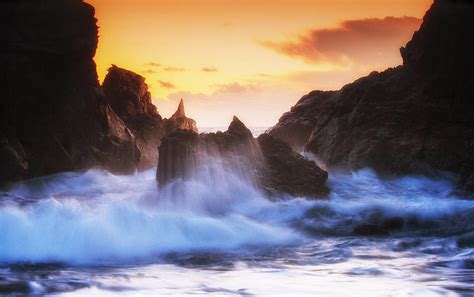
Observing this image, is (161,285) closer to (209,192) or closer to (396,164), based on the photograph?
(209,192)

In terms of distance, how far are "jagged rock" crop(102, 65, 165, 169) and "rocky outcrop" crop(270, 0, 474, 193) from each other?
389 inches

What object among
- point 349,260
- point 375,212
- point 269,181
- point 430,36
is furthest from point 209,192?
point 430,36

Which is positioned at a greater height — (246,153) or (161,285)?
(246,153)

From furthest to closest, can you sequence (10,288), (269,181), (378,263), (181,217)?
(269,181)
(181,217)
(378,263)
(10,288)

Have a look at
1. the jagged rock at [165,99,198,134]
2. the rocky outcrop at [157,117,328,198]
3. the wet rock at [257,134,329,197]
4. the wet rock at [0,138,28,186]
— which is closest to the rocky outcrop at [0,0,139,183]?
the wet rock at [0,138,28,186]

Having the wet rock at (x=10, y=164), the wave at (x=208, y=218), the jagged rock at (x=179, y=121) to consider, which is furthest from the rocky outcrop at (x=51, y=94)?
the jagged rock at (x=179, y=121)

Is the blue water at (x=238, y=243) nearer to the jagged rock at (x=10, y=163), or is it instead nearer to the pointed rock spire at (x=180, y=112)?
the jagged rock at (x=10, y=163)

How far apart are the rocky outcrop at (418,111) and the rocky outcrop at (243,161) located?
370cm

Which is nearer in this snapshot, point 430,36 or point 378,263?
point 378,263

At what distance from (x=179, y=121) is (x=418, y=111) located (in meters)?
16.3

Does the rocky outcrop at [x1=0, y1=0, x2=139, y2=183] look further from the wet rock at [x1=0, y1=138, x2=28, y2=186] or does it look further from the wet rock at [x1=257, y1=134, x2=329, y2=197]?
the wet rock at [x1=257, y1=134, x2=329, y2=197]

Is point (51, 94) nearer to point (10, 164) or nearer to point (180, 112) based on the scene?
point (10, 164)

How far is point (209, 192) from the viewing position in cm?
1556

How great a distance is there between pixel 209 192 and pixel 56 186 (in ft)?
25.1
